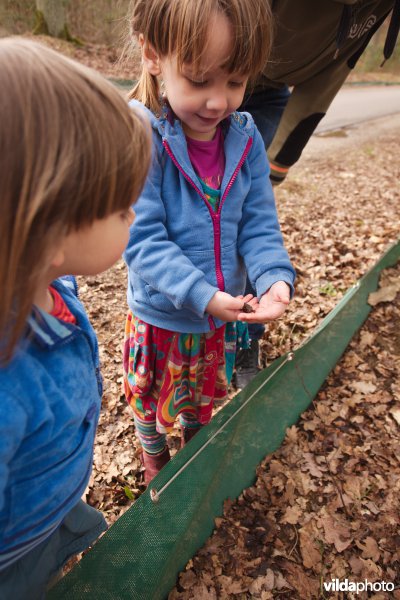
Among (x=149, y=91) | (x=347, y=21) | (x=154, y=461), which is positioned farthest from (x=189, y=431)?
(x=347, y=21)

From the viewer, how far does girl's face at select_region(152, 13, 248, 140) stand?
140 centimetres

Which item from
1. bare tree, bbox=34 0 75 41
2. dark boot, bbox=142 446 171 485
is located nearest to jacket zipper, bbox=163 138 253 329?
dark boot, bbox=142 446 171 485

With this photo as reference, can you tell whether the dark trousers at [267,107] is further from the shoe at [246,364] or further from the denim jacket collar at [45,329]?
the denim jacket collar at [45,329]

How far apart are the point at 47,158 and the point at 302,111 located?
2.37m

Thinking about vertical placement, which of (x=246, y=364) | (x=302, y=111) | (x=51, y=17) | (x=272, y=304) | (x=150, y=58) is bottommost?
(x=246, y=364)

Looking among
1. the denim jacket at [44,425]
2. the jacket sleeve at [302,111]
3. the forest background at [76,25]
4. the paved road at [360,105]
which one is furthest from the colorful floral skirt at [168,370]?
the forest background at [76,25]

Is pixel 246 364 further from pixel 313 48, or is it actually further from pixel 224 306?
pixel 313 48

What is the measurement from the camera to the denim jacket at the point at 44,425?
918mm

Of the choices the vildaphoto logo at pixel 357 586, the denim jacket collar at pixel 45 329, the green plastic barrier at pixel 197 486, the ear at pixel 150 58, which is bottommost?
the vildaphoto logo at pixel 357 586

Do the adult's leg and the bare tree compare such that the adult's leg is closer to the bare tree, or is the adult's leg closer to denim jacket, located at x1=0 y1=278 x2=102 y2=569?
denim jacket, located at x1=0 y1=278 x2=102 y2=569

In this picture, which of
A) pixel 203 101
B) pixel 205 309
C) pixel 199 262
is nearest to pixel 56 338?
pixel 205 309

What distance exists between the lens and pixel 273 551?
87.0 inches

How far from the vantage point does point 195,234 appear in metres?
1.70

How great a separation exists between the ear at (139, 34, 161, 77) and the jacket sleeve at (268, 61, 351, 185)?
1.47 metres
